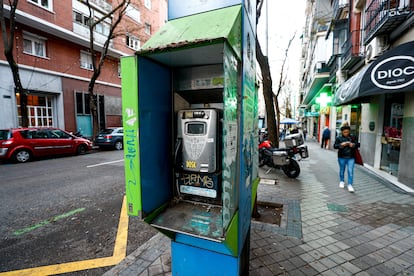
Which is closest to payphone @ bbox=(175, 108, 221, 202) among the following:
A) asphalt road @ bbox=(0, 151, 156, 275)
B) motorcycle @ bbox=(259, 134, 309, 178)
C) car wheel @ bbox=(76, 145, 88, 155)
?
asphalt road @ bbox=(0, 151, 156, 275)

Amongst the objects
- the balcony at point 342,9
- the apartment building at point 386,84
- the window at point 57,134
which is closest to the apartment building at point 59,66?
the window at point 57,134

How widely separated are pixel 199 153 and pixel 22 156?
366 inches

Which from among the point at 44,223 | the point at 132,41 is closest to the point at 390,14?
the point at 44,223

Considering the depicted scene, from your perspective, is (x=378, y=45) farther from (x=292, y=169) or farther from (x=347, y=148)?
(x=292, y=169)

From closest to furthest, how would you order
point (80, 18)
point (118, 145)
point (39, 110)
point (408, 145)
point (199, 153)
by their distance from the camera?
point (199, 153) → point (408, 145) → point (118, 145) → point (39, 110) → point (80, 18)

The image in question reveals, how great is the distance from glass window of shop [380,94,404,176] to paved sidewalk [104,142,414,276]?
4.83 feet

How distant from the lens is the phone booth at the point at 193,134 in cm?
157

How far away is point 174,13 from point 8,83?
539 inches

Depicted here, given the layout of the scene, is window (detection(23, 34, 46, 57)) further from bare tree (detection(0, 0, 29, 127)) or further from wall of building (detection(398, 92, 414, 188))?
wall of building (detection(398, 92, 414, 188))

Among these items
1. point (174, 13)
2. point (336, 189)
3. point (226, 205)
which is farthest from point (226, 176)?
point (336, 189)

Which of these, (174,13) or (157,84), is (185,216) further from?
(174,13)

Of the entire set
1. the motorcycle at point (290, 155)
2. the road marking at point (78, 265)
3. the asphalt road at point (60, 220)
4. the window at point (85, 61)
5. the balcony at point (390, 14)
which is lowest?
the road marking at point (78, 265)

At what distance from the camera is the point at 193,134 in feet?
6.86

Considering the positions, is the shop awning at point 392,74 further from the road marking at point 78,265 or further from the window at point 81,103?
the window at point 81,103
